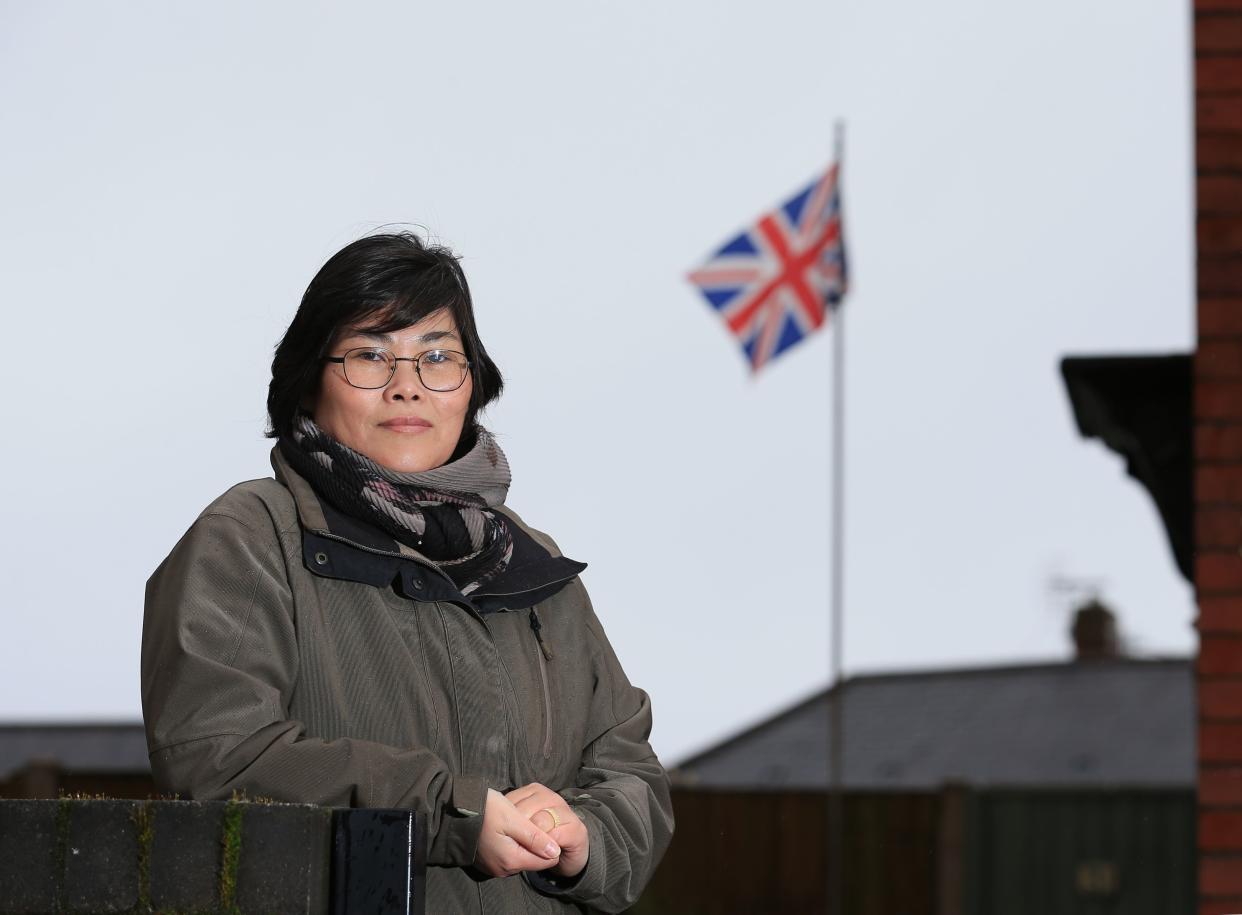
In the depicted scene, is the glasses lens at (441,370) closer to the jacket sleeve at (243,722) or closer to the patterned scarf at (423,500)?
the patterned scarf at (423,500)

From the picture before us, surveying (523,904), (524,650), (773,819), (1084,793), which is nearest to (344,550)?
(524,650)

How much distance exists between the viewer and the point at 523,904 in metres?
1.99

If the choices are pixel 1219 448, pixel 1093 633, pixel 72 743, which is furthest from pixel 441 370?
pixel 1093 633

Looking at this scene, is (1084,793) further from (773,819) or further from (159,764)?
(159,764)

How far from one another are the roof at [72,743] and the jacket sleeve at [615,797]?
70.8 feet

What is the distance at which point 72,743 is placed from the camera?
77.5 feet

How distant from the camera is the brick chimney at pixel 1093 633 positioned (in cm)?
2492

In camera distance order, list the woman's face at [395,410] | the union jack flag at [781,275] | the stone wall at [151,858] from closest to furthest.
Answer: the stone wall at [151,858], the woman's face at [395,410], the union jack flag at [781,275]

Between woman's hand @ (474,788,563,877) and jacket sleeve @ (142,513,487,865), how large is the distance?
1 centimetres

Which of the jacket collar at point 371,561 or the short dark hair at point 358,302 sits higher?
the short dark hair at point 358,302

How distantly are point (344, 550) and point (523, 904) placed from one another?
42 cm

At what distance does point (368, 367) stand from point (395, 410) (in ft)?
0.20

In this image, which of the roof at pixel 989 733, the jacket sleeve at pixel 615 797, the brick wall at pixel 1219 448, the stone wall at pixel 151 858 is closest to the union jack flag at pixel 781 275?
the brick wall at pixel 1219 448

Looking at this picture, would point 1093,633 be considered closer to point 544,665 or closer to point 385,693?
point 544,665
